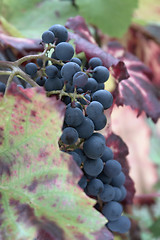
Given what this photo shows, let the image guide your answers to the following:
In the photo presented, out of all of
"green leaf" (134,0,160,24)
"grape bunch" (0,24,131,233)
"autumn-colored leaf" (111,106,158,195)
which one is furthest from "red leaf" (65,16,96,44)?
"autumn-colored leaf" (111,106,158,195)

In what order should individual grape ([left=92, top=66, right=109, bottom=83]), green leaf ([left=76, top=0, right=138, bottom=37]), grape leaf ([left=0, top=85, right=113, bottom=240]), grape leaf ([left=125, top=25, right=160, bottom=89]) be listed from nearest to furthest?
grape leaf ([left=0, top=85, right=113, bottom=240])
individual grape ([left=92, top=66, right=109, bottom=83])
green leaf ([left=76, top=0, right=138, bottom=37])
grape leaf ([left=125, top=25, right=160, bottom=89])

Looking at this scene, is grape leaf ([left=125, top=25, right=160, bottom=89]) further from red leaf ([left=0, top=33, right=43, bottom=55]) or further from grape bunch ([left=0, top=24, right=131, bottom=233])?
grape bunch ([left=0, top=24, right=131, bottom=233])

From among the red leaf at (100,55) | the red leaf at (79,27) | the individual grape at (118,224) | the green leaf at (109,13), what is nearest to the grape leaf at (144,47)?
the green leaf at (109,13)

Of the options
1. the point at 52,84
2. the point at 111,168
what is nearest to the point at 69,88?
the point at 52,84

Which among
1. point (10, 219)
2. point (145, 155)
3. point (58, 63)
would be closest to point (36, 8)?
point (58, 63)

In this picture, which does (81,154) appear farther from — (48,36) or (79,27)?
(79,27)
